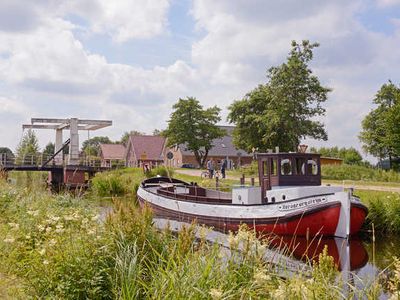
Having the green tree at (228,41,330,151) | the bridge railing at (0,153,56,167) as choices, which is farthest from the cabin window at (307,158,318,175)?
the bridge railing at (0,153,56,167)

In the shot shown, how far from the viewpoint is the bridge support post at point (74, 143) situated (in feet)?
148

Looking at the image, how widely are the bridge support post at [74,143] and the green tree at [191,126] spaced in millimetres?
17911

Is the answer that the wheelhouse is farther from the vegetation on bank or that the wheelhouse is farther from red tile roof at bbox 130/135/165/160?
red tile roof at bbox 130/135/165/160

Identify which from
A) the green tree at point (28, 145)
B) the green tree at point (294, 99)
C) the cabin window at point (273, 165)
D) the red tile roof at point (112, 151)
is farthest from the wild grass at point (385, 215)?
the red tile roof at point (112, 151)

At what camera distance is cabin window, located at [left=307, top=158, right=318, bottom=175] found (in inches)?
699

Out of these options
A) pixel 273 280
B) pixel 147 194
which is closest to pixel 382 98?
pixel 147 194

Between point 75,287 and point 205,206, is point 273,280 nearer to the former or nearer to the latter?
point 75,287

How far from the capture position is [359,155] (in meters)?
64.2

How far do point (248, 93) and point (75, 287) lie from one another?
172ft

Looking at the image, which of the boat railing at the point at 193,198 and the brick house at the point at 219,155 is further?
the brick house at the point at 219,155

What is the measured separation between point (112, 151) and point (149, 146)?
54.5 ft

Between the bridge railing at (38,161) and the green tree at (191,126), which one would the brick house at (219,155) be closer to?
the green tree at (191,126)

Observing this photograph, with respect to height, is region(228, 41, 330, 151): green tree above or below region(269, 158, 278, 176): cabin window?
above

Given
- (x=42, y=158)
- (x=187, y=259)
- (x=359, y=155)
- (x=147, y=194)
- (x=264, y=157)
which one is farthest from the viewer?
(x=359, y=155)
